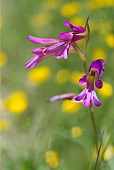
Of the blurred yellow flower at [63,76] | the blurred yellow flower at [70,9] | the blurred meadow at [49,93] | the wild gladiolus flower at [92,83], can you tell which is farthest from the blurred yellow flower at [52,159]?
the blurred yellow flower at [70,9]

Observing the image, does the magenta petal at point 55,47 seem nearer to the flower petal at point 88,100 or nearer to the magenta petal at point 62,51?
the magenta petal at point 62,51

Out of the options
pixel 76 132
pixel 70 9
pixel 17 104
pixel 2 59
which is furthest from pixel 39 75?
pixel 76 132

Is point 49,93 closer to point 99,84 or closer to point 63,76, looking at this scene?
point 63,76

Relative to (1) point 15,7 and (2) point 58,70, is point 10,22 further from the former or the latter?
(2) point 58,70

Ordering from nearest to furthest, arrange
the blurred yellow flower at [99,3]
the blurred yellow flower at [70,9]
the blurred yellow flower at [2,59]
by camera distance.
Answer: the blurred yellow flower at [99,3] < the blurred yellow flower at [2,59] < the blurred yellow flower at [70,9]

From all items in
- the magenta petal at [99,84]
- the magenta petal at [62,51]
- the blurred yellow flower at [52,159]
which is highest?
the magenta petal at [62,51]

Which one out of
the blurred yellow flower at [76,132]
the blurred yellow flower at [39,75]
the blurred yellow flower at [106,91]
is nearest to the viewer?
the blurred yellow flower at [76,132]

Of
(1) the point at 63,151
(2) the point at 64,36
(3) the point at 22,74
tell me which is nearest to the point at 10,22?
(3) the point at 22,74

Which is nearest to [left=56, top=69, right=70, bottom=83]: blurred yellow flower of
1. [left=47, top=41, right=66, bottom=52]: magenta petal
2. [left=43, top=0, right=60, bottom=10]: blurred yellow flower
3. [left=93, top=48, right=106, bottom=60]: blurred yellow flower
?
[left=93, top=48, right=106, bottom=60]: blurred yellow flower

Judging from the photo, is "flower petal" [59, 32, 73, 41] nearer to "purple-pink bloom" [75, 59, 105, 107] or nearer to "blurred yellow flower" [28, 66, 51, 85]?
"purple-pink bloom" [75, 59, 105, 107]
